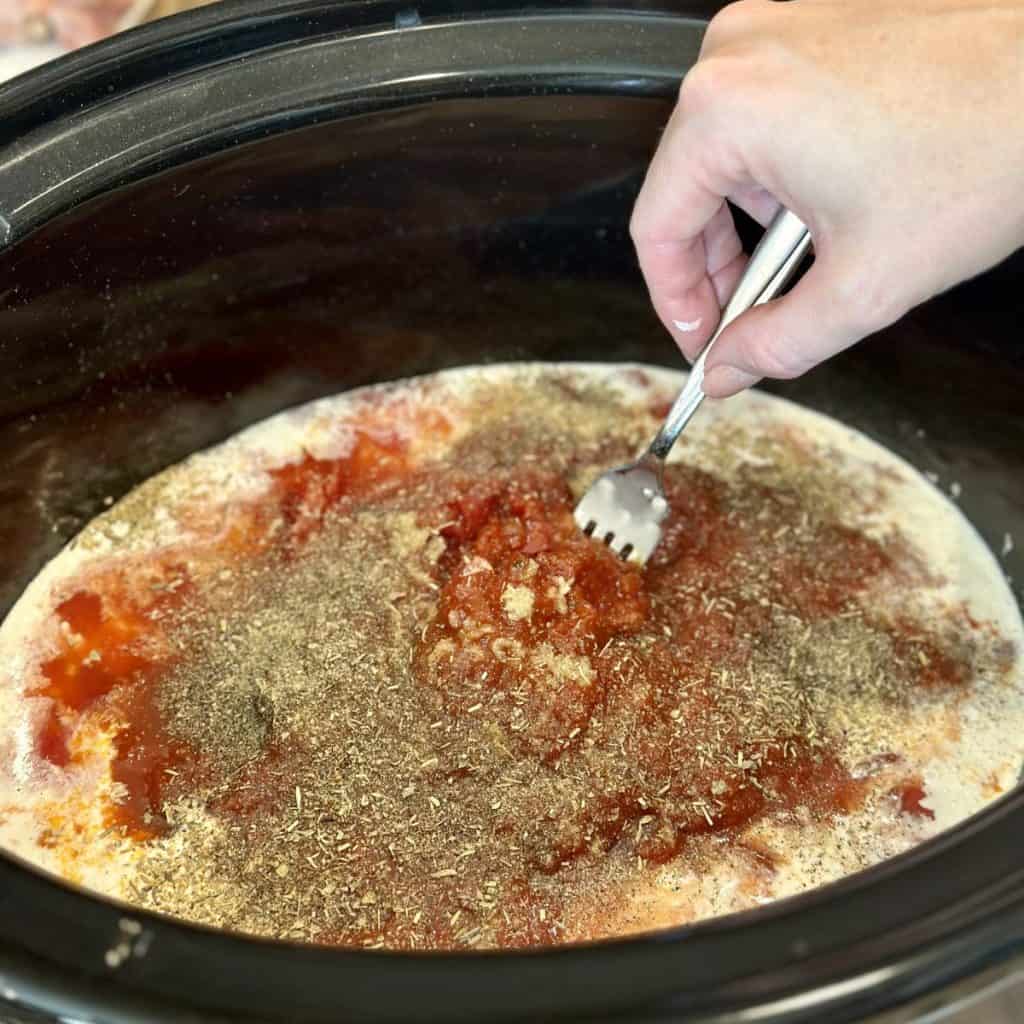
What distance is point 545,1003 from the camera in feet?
2.24

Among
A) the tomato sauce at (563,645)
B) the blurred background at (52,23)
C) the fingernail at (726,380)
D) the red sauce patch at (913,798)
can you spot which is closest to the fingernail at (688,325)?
the fingernail at (726,380)

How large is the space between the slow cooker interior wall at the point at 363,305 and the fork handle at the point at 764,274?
315 mm

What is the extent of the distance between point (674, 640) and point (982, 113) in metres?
0.65

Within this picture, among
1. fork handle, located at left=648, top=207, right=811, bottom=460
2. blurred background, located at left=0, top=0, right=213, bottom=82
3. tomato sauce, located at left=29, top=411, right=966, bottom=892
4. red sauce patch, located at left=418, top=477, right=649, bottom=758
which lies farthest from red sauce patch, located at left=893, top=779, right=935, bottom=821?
blurred background, located at left=0, top=0, right=213, bottom=82

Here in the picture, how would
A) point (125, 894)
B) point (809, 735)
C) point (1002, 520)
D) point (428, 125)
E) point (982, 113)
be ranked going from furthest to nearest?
point (1002, 520) → point (428, 125) → point (809, 735) → point (125, 894) → point (982, 113)

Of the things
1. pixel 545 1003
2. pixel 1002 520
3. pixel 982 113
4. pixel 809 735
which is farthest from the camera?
pixel 1002 520

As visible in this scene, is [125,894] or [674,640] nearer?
[125,894]

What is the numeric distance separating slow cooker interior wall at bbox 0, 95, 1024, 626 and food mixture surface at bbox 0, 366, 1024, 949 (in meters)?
0.09

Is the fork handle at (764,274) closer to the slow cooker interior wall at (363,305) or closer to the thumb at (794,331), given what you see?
the thumb at (794,331)

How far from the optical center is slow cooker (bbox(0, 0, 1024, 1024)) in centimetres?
126

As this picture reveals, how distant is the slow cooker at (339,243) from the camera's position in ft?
4.14

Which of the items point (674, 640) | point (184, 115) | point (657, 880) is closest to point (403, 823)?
point (657, 880)

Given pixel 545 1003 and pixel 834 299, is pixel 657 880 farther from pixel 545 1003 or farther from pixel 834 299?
pixel 834 299

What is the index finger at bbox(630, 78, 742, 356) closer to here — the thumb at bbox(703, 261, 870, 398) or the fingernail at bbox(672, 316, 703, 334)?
the fingernail at bbox(672, 316, 703, 334)
